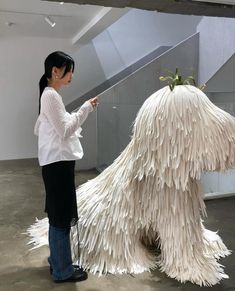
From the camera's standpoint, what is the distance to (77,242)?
2.02m

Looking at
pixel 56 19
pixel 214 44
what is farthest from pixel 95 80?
pixel 214 44

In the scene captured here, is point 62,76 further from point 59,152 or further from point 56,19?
point 56,19

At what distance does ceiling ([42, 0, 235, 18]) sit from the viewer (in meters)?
1.36

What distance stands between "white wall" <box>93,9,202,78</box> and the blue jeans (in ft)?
11.0

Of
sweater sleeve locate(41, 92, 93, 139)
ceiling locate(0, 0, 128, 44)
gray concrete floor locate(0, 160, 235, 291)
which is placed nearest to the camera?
sweater sleeve locate(41, 92, 93, 139)

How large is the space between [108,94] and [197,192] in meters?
2.43

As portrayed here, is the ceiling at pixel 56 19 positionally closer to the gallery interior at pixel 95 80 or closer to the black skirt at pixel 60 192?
the gallery interior at pixel 95 80

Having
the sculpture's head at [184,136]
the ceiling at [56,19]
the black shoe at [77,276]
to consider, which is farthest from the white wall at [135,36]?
the black shoe at [77,276]

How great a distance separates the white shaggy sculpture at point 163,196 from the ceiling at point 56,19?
210cm

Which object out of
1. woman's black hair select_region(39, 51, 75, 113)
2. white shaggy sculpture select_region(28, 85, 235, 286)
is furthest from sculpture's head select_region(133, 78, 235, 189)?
woman's black hair select_region(39, 51, 75, 113)

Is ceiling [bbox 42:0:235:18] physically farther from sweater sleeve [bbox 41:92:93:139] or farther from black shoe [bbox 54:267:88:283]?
black shoe [bbox 54:267:88:283]

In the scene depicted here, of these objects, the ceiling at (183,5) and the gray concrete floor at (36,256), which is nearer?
the ceiling at (183,5)

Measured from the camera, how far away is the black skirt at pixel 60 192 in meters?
1.70

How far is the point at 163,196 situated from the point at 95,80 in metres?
3.38
